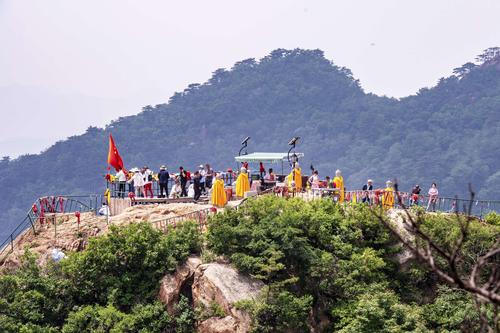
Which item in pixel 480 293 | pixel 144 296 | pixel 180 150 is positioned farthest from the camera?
pixel 180 150

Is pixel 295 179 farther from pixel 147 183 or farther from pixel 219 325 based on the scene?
pixel 219 325

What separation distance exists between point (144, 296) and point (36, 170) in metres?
70.0

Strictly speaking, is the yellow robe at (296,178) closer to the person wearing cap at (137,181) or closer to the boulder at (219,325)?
the person wearing cap at (137,181)

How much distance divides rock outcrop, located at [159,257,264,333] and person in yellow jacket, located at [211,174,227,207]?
12.2 ft

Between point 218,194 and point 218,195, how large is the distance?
0.10 feet

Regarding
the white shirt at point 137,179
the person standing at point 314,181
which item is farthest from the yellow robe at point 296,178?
the white shirt at point 137,179

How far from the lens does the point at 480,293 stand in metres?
8.53

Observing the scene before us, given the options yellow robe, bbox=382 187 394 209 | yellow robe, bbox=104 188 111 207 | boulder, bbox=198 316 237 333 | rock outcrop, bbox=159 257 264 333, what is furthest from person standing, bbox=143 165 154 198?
boulder, bbox=198 316 237 333

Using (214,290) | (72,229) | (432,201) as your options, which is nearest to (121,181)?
(72,229)

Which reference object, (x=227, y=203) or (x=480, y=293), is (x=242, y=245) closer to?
(x=227, y=203)

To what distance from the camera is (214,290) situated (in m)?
23.8

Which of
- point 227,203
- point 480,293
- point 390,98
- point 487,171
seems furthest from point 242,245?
point 390,98

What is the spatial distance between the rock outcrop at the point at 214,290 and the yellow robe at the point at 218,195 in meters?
3.72

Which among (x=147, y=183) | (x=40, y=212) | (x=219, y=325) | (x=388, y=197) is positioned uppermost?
(x=147, y=183)
